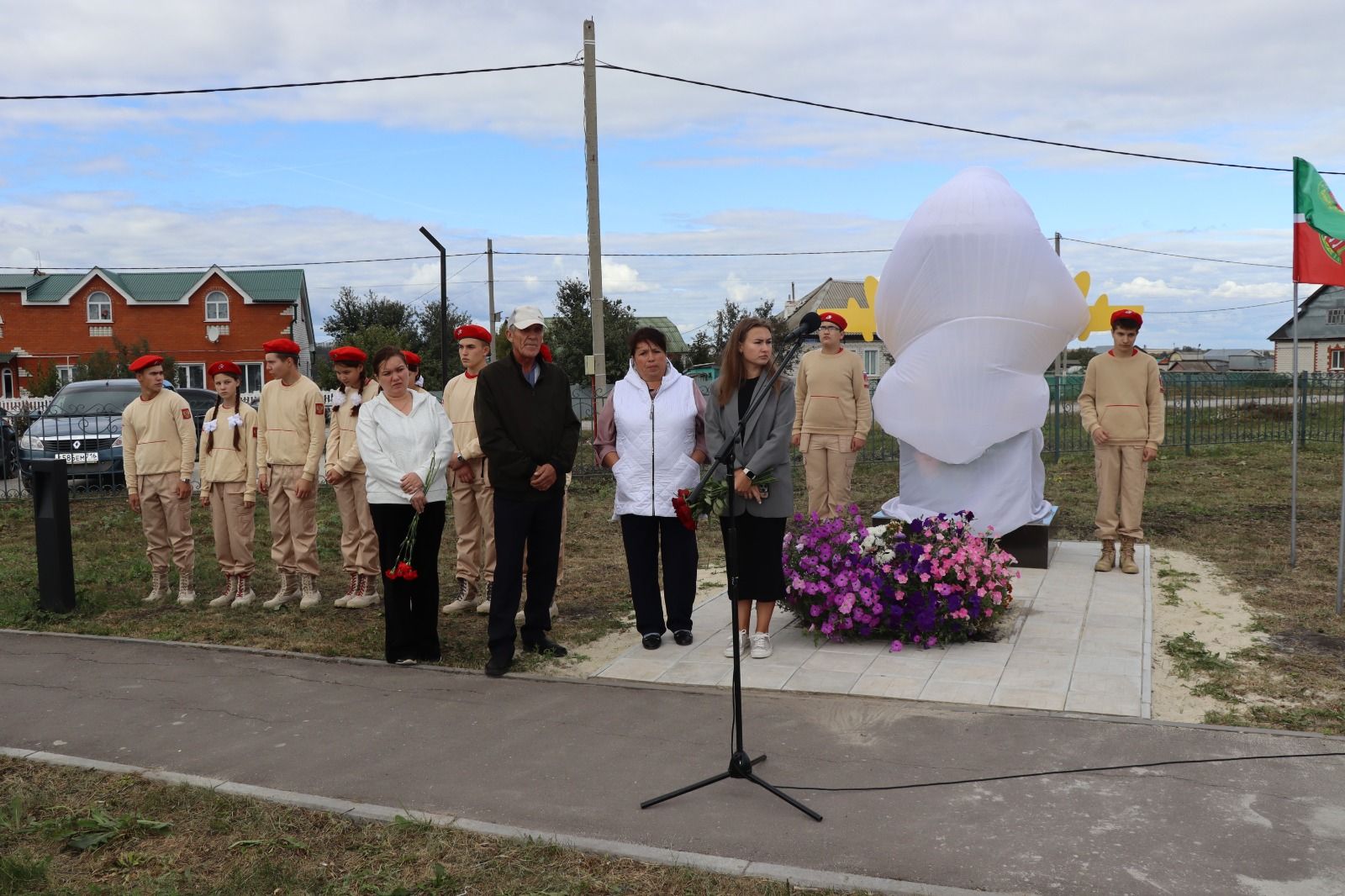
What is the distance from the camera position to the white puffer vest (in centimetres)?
669

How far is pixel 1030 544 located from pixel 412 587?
16.1ft

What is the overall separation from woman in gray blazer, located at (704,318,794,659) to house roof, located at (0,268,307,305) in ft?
135

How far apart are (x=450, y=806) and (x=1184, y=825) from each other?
2.73m

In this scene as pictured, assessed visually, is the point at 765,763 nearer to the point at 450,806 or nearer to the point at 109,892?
the point at 450,806

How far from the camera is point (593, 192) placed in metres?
16.3

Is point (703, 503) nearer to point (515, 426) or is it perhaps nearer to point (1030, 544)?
point (515, 426)

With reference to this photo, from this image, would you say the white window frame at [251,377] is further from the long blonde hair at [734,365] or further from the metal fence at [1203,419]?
the long blonde hair at [734,365]

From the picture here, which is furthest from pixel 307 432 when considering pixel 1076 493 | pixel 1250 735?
pixel 1076 493

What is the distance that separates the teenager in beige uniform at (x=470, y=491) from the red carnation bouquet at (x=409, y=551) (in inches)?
49.1

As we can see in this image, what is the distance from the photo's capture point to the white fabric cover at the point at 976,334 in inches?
320

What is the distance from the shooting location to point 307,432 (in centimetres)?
834

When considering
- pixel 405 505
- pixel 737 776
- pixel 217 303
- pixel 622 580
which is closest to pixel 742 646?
pixel 405 505

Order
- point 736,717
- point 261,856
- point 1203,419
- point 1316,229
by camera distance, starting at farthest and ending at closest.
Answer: point 1203,419
point 1316,229
point 736,717
point 261,856

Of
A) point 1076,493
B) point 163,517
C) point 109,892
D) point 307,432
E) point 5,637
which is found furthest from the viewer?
point 1076,493
